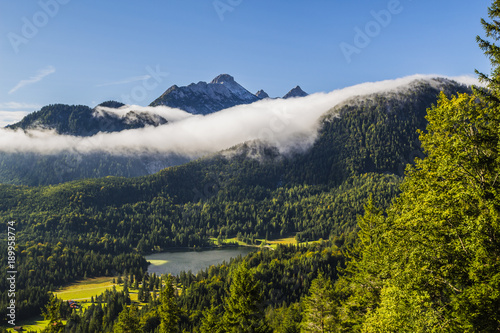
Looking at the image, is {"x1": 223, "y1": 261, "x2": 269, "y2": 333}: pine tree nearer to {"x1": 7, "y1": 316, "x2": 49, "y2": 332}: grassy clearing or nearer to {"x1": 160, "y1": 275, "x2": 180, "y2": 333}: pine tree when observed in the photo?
{"x1": 160, "y1": 275, "x2": 180, "y2": 333}: pine tree

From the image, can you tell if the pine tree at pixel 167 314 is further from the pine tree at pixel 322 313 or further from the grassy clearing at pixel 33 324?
the grassy clearing at pixel 33 324

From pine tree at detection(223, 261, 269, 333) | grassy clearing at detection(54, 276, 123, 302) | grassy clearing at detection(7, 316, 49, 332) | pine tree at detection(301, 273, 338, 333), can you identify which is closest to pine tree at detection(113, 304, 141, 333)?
pine tree at detection(223, 261, 269, 333)

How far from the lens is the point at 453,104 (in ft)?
74.6

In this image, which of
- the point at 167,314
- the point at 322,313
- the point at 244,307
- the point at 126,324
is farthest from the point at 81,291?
the point at 322,313

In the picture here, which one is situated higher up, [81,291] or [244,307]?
[244,307]

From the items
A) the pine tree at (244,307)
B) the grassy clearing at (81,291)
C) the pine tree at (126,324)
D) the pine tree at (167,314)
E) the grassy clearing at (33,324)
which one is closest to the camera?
the pine tree at (244,307)

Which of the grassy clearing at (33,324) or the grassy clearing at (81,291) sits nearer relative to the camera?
the grassy clearing at (33,324)

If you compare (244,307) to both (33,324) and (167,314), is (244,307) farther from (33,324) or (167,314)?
(33,324)

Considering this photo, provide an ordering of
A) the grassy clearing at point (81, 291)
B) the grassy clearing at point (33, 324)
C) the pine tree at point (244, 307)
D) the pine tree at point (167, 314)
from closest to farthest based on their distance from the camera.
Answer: the pine tree at point (244, 307) < the pine tree at point (167, 314) < the grassy clearing at point (33, 324) < the grassy clearing at point (81, 291)

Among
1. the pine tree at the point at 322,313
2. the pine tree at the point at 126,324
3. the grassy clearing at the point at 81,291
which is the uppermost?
the pine tree at the point at 322,313

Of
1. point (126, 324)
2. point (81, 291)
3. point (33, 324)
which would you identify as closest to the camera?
point (126, 324)

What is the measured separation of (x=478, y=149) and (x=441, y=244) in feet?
20.7

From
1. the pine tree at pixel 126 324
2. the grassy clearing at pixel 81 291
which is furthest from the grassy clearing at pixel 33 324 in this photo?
the pine tree at pixel 126 324

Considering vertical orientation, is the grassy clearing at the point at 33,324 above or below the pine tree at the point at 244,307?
below
